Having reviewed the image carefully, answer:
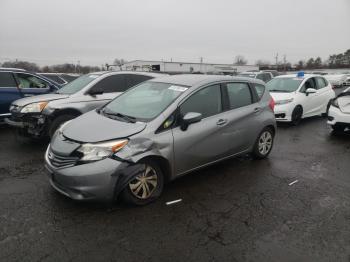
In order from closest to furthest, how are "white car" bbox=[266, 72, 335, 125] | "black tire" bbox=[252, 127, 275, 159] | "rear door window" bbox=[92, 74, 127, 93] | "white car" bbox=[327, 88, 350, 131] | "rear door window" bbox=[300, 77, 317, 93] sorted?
1. "black tire" bbox=[252, 127, 275, 159]
2. "rear door window" bbox=[92, 74, 127, 93]
3. "white car" bbox=[327, 88, 350, 131]
4. "white car" bbox=[266, 72, 335, 125]
5. "rear door window" bbox=[300, 77, 317, 93]

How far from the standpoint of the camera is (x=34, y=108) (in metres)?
6.20

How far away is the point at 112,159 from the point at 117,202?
705 millimetres

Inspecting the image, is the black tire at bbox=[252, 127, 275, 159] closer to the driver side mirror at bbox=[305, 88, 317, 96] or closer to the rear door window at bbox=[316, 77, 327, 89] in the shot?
the driver side mirror at bbox=[305, 88, 317, 96]

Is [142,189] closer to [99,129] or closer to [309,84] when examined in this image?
[99,129]

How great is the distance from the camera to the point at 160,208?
3680mm

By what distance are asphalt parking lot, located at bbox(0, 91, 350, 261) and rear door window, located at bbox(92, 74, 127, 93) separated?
259cm

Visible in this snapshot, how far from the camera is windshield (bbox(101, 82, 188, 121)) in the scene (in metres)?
4.07

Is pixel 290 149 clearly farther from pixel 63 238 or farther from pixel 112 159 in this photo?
pixel 63 238

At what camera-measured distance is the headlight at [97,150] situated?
11.1 feet

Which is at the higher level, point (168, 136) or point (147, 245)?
point (168, 136)

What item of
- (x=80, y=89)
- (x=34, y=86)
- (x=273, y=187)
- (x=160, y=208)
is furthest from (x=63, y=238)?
(x=34, y=86)

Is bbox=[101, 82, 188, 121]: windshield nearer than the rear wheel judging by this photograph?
Yes

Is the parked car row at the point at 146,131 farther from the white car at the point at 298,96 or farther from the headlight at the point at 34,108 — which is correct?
the white car at the point at 298,96

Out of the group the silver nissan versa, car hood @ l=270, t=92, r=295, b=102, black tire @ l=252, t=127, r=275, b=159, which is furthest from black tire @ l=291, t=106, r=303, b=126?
the silver nissan versa
